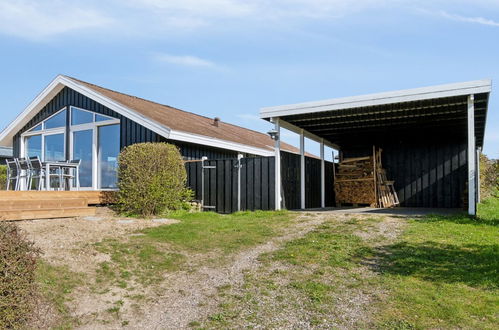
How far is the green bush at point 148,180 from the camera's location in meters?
10.2

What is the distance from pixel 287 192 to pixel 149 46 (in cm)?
587

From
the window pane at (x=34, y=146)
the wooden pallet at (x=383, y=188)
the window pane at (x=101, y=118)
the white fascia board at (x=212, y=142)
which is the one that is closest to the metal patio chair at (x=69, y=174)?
the window pane at (x=101, y=118)

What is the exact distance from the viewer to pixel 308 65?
31.4 ft

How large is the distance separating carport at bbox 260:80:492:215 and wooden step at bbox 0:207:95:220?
5.18 meters

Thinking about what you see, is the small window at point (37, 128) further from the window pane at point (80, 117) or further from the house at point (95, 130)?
the window pane at point (80, 117)

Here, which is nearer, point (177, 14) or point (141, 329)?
point (141, 329)

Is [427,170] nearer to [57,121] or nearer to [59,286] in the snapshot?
[59,286]

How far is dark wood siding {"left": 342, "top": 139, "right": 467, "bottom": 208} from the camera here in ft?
47.0

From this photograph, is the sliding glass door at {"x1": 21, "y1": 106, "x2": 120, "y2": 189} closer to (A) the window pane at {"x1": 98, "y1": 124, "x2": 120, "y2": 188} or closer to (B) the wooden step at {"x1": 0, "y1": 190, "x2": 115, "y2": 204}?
(A) the window pane at {"x1": 98, "y1": 124, "x2": 120, "y2": 188}

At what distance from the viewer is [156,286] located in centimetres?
521

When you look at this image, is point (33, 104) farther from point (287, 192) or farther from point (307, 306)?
point (307, 306)

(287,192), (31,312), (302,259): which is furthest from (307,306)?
(287,192)

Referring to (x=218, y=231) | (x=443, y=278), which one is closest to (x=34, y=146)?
(x=218, y=231)

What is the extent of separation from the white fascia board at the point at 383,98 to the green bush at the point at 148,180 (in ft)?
10.5
